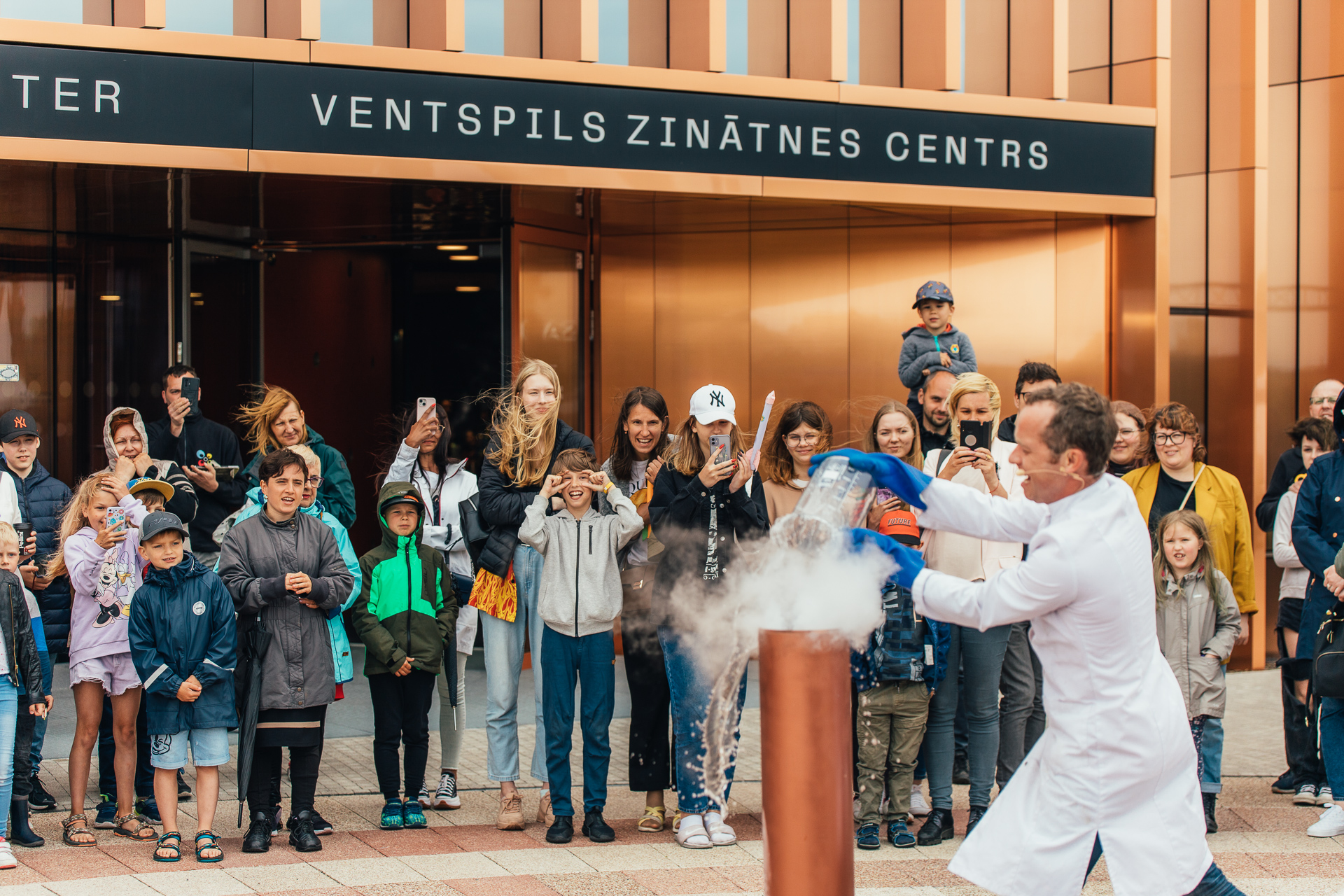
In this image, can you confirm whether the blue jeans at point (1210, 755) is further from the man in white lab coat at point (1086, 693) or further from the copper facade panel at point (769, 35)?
the copper facade panel at point (769, 35)

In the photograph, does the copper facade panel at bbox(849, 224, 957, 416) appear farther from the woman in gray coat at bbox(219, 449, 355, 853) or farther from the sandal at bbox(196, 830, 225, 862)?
the sandal at bbox(196, 830, 225, 862)

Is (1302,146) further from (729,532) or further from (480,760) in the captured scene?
(480,760)

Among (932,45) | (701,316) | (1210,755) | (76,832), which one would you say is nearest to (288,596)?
(76,832)

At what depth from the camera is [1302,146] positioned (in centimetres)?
1106

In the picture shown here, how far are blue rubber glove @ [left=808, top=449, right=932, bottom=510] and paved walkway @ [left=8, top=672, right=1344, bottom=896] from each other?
1.93 m

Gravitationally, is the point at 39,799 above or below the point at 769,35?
below

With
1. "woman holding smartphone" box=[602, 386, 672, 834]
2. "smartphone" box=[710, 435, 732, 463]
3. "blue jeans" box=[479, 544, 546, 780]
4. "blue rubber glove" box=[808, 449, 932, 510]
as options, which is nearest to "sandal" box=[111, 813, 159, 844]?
"blue jeans" box=[479, 544, 546, 780]

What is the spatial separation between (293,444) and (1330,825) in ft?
18.0

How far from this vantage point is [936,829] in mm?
5672

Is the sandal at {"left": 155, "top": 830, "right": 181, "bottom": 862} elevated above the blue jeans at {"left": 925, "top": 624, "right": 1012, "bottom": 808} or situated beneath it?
situated beneath

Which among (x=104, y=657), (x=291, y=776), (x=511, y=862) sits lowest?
(x=511, y=862)

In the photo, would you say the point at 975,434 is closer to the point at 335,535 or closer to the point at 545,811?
the point at 545,811

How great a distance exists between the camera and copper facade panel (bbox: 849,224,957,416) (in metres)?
10.5

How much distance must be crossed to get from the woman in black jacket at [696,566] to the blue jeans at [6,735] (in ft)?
9.22
